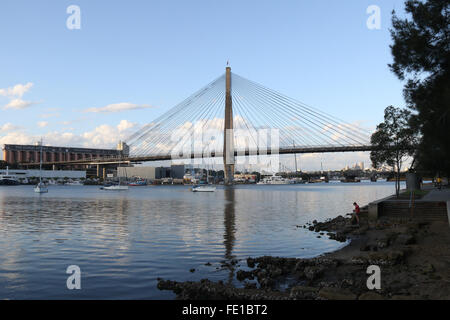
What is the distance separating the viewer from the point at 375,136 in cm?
3938

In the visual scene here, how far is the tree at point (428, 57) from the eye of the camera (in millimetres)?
13430

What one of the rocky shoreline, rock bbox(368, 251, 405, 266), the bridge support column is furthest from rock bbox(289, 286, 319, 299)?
the bridge support column

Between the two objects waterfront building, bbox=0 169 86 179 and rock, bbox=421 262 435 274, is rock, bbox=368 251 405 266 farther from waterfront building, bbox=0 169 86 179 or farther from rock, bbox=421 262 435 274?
waterfront building, bbox=0 169 86 179

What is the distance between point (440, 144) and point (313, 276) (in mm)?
6745

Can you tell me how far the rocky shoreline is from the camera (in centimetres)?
1017

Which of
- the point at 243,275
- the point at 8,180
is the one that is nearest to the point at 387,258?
the point at 243,275

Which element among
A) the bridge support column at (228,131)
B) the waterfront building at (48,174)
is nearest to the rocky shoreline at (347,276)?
the bridge support column at (228,131)

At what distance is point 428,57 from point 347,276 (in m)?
8.09

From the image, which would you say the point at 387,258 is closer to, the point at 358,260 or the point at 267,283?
the point at 358,260

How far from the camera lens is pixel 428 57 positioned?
13672 millimetres

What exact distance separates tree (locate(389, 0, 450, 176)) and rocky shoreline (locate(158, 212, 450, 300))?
4.38 metres

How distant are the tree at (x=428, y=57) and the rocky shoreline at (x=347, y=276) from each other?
4.38 meters

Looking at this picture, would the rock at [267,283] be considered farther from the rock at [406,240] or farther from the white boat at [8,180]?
the white boat at [8,180]
